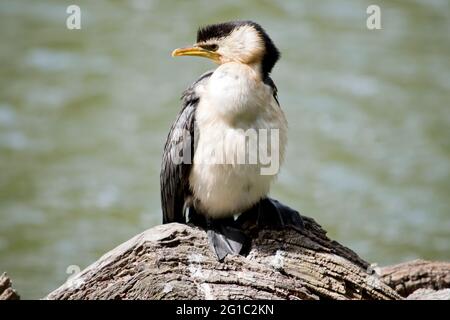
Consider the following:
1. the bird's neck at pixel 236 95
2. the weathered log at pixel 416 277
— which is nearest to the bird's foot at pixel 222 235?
the bird's neck at pixel 236 95

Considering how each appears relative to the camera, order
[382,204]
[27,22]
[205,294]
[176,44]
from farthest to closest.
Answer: [27,22] < [176,44] < [382,204] < [205,294]

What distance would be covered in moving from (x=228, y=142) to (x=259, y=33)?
862mm

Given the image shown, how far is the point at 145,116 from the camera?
16.0m

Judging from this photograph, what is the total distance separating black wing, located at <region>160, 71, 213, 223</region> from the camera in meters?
7.20

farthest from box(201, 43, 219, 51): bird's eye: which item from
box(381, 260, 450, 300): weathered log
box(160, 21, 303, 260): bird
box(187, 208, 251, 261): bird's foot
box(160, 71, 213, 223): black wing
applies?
box(381, 260, 450, 300): weathered log

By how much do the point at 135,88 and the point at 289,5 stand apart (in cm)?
330

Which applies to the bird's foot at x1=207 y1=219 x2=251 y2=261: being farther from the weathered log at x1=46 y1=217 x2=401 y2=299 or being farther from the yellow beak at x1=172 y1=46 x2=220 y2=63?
the yellow beak at x1=172 y1=46 x2=220 y2=63

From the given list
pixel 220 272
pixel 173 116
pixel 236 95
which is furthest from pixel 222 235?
pixel 173 116

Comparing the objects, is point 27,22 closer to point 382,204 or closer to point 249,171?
point 382,204

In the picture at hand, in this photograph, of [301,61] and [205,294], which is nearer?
[205,294]

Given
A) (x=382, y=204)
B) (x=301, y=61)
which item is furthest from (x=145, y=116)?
(x=382, y=204)

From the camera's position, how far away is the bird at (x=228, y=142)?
6961mm
